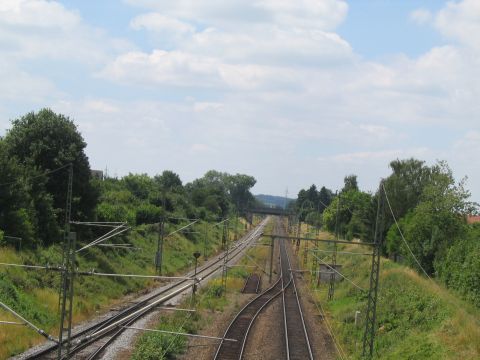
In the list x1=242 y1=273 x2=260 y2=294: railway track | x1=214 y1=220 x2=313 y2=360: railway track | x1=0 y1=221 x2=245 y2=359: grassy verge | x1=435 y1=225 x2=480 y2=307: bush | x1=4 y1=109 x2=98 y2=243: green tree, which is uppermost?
x1=4 y1=109 x2=98 y2=243: green tree

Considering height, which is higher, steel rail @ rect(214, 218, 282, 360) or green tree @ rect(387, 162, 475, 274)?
green tree @ rect(387, 162, 475, 274)

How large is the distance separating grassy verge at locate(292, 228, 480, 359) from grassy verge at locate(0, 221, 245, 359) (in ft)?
45.4

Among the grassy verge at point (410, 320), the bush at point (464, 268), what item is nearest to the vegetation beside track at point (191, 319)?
the grassy verge at point (410, 320)

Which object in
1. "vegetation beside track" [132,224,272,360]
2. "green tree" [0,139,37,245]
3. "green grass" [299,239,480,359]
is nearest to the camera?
"green grass" [299,239,480,359]

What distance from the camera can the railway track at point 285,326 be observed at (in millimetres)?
27438

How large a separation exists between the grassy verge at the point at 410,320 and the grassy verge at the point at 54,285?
1383cm

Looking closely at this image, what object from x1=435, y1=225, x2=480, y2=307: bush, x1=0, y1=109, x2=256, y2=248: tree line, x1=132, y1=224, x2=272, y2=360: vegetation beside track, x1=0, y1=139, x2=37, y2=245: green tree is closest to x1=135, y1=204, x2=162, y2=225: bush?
x1=0, y1=109, x2=256, y2=248: tree line

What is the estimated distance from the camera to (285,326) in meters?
33.9

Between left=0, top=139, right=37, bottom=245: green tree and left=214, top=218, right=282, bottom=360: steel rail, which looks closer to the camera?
left=214, top=218, right=282, bottom=360: steel rail

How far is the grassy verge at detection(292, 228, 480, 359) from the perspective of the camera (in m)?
22.1

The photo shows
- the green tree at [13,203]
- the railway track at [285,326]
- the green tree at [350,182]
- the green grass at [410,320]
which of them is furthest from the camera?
the green tree at [350,182]

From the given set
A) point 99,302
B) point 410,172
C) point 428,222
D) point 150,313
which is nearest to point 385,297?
point 428,222

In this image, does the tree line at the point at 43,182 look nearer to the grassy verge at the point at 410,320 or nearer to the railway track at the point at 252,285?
the railway track at the point at 252,285

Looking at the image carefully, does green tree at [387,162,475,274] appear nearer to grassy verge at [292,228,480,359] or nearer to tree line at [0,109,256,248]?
grassy verge at [292,228,480,359]
